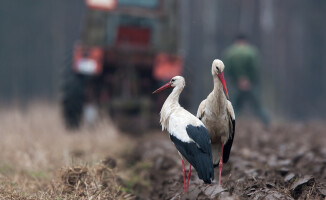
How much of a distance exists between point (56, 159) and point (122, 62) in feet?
9.60

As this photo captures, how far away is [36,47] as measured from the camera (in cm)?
2617

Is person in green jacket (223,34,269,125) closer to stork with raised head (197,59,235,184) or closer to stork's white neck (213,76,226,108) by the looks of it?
stork with raised head (197,59,235,184)

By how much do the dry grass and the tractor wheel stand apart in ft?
0.94

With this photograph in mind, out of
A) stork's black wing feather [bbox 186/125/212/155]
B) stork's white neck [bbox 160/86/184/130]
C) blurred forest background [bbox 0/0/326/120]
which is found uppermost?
stork's white neck [bbox 160/86/184/130]

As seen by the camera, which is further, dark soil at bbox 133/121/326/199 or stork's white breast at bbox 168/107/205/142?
stork's white breast at bbox 168/107/205/142

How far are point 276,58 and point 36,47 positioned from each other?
1125 cm

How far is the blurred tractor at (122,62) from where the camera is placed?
9078mm

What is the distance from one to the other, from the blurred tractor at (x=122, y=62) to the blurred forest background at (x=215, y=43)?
9530 millimetres

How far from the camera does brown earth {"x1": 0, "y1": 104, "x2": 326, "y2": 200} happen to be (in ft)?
13.8

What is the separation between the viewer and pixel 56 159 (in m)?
6.59

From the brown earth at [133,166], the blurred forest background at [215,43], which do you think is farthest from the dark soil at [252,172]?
the blurred forest background at [215,43]

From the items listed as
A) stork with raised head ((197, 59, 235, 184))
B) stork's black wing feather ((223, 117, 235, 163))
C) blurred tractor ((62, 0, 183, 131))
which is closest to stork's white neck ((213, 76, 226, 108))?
stork with raised head ((197, 59, 235, 184))

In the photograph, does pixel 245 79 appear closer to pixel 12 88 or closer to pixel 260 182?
pixel 260 182

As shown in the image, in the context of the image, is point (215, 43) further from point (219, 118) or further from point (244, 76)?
point (219, 118)
